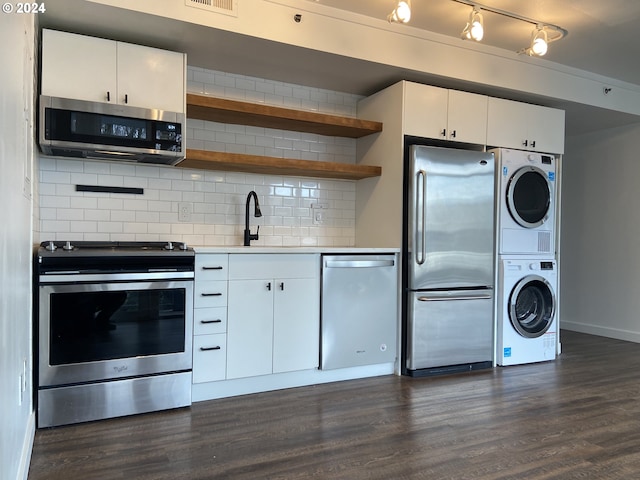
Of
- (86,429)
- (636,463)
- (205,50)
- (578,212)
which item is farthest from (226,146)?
(578,212)

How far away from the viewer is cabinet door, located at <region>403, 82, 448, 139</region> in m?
3.76

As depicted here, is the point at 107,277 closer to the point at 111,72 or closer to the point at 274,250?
the point at 274,250

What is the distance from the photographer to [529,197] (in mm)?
4266

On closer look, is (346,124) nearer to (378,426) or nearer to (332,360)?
(332,360)

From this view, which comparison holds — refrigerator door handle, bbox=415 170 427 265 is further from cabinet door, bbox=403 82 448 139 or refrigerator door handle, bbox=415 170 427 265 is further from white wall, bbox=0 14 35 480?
white wall, bbox=0 14 35 480

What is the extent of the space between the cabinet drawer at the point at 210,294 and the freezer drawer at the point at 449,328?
4.75 feet

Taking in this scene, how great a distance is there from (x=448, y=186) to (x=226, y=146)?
175 cm

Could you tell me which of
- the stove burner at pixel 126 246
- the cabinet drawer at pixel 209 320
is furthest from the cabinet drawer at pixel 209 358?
the stove burner at pixel 126 246

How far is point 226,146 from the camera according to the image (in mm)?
3779

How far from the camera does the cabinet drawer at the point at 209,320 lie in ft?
10.1

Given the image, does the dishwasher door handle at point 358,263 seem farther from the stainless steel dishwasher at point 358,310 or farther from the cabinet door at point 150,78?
the cabinet door at point 150,78

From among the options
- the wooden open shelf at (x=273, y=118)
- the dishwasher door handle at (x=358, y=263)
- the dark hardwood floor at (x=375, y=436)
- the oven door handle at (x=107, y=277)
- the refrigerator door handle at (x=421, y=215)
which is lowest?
the dark hardwood floor at (x=375, y=436)

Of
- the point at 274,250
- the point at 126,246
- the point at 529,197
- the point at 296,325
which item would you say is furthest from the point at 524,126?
the point at 126,246

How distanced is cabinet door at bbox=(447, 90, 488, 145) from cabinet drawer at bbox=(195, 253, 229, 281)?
2.06m
